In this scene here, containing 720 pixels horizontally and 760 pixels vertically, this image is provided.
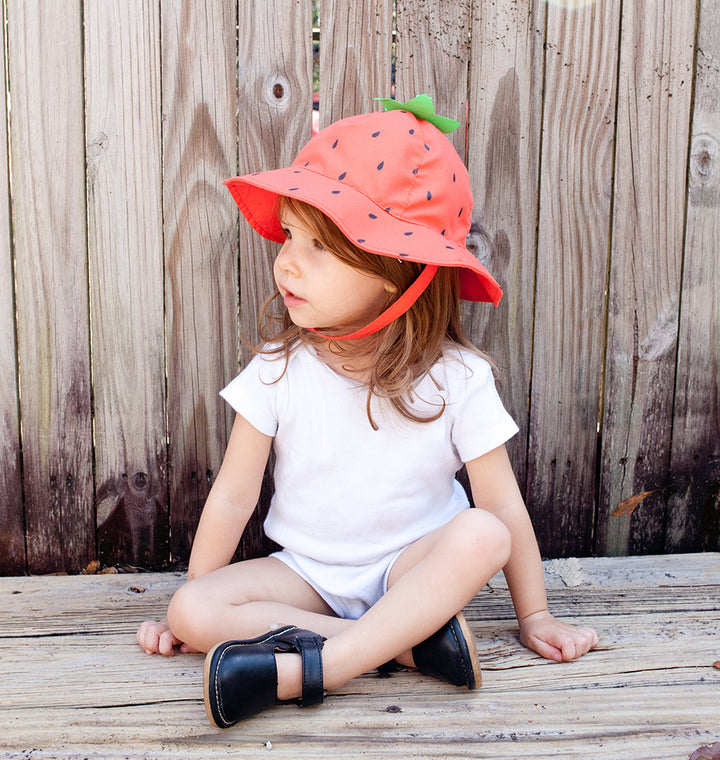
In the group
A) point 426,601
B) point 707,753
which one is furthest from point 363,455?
point 707,753

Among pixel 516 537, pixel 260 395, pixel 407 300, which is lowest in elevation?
pixel 516 537

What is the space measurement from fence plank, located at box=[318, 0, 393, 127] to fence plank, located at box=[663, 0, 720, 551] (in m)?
0.87

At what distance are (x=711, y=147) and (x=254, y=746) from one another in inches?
74.8

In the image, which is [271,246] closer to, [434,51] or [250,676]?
[434,51]

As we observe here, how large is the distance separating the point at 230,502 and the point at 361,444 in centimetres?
35

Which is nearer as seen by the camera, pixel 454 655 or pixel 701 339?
pixel 454 655

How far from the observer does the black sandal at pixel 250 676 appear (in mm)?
1385

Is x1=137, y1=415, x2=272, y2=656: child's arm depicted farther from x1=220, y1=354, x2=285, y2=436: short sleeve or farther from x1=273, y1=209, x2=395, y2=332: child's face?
x1=273, y1=209, x2=395, y2=332: child's face

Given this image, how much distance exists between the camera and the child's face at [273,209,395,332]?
1.60 m

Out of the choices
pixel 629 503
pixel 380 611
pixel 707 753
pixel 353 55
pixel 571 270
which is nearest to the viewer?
pixel 707 753

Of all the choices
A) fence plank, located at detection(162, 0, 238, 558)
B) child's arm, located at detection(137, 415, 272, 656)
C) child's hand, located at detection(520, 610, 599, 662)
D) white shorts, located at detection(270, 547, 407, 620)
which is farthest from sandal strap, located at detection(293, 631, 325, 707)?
fence plank, located at detection(162, 0, 238, 558)

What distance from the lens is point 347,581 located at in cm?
178

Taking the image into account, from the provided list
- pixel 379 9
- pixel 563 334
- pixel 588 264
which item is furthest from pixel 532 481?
pixel 379 9

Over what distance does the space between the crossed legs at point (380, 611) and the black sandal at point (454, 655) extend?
0.02m
